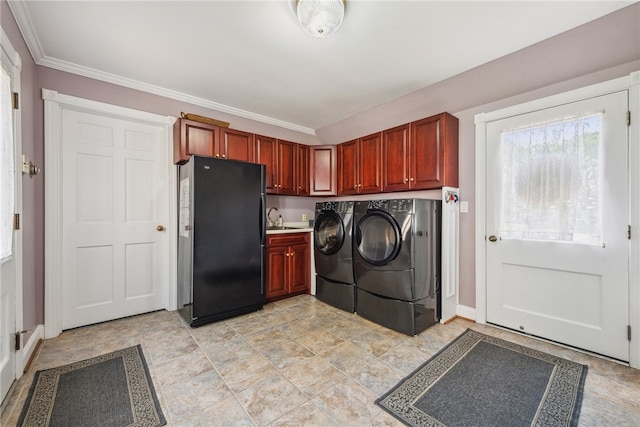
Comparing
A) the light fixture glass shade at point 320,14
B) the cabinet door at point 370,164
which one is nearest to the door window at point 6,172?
the light fixture glass shade at point 320,14

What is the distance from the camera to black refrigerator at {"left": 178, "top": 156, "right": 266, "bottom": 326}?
8.61 feet

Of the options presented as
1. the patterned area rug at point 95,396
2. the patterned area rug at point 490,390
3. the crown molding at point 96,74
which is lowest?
the patterned area rug at point 490,390

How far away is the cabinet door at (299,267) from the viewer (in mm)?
3516

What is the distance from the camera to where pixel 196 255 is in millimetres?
2609

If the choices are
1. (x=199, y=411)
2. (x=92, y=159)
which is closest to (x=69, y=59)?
(x=92, y=159)

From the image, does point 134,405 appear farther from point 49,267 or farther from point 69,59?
point 69,59

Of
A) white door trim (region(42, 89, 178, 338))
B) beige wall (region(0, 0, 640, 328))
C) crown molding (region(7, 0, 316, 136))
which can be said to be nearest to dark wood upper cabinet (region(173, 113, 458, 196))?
beige wall (region(0, 0, 640, 328))

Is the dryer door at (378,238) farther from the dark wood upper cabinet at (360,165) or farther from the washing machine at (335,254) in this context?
the dark wood upper cabinet at (360,165)

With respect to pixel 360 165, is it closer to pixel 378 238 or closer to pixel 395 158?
pixel 395 158

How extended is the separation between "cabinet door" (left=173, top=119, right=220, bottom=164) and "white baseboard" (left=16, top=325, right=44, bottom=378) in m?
1.91

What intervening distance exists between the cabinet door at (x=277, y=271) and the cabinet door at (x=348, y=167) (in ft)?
3.97

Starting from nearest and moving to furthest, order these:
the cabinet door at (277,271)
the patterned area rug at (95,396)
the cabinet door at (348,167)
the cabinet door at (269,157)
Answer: the patterned area rug at (95,396) → the cabinet door at (277,271) → the cabinet door at (269,157) → the cabinet door at (348,167)

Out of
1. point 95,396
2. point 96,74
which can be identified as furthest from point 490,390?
point 96,74

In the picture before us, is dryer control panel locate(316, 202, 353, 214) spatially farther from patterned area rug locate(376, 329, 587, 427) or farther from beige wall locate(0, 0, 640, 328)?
patterned area rug locate(376, 329, 587, 427)
